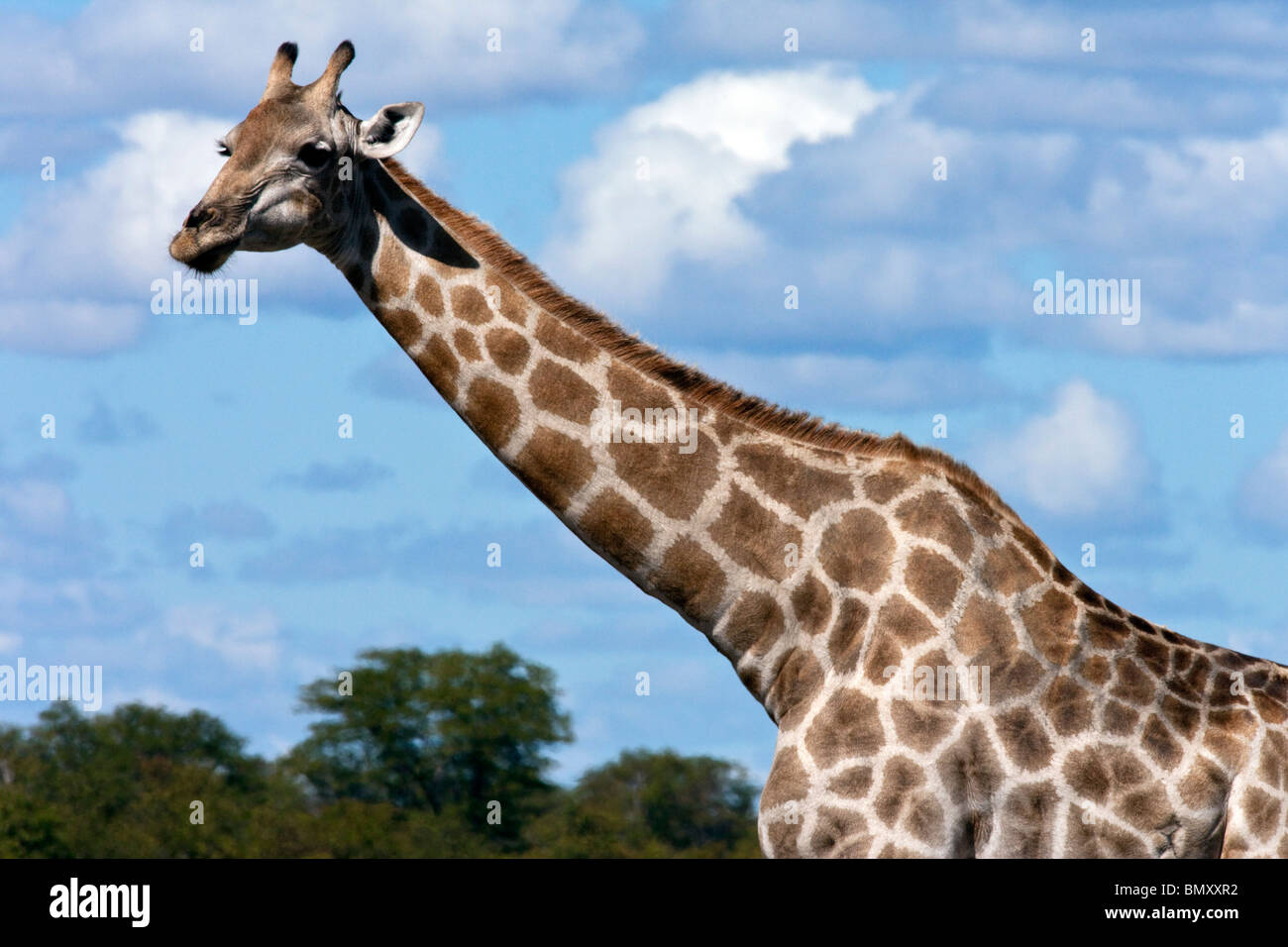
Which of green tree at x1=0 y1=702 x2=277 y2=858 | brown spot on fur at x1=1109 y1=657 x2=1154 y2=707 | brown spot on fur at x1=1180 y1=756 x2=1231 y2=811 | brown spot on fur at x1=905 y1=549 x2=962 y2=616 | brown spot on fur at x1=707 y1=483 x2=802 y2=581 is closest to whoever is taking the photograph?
brown spot on fur at x1=1180 y1=756 x2=1231 y2=811

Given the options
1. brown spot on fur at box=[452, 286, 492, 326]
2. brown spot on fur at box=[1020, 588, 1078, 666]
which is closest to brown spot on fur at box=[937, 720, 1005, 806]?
brown spot on fur at box=[1020, 588, 1078, 666]

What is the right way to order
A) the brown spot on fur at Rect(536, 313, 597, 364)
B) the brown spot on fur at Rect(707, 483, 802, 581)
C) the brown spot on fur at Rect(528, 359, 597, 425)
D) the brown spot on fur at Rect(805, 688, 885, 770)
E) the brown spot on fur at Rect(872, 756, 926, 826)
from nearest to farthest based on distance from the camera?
the brown spot on fur at Rect(872, 756, 926, 826) < the brown spot on fur at Rect(805, 688, 885, 770) < the brown spot on fur at Rect(707, 483, 802, 581) < the brown spot on fur at Rect(528, 359, 597, 425) < the brown spot on fur at Rect(536, 313, 597, 364)

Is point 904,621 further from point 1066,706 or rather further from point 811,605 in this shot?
point 1066,706

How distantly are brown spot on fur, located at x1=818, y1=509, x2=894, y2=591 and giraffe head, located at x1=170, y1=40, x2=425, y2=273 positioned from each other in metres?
3.48

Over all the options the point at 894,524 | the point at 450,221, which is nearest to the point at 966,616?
the point at 894,524

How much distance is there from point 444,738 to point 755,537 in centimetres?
6507

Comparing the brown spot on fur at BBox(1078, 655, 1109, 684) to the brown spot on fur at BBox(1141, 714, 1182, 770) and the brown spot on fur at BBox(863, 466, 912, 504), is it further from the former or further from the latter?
the brown spot on fur at BBox(863, 466, 912, 504)

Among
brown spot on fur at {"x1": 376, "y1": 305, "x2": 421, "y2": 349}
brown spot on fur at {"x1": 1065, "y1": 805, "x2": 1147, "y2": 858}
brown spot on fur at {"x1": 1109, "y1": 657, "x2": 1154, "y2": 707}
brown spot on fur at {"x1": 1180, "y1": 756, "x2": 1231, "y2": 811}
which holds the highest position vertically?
brown spot on fur at {"x1": 376, "y1": 305, "x2": 421, "y2": 349}

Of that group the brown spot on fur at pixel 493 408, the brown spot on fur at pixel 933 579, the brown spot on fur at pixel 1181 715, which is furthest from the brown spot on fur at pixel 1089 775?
the brown spot on fur at pixel 493 408

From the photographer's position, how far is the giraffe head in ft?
39.1

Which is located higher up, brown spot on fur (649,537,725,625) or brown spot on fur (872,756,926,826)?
brown spot on fur (649,537,725,625)

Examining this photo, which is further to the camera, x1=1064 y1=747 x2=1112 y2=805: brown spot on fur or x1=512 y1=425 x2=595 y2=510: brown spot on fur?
x1=512 y1=425 x2=595 y2=510: brown spot on fur
